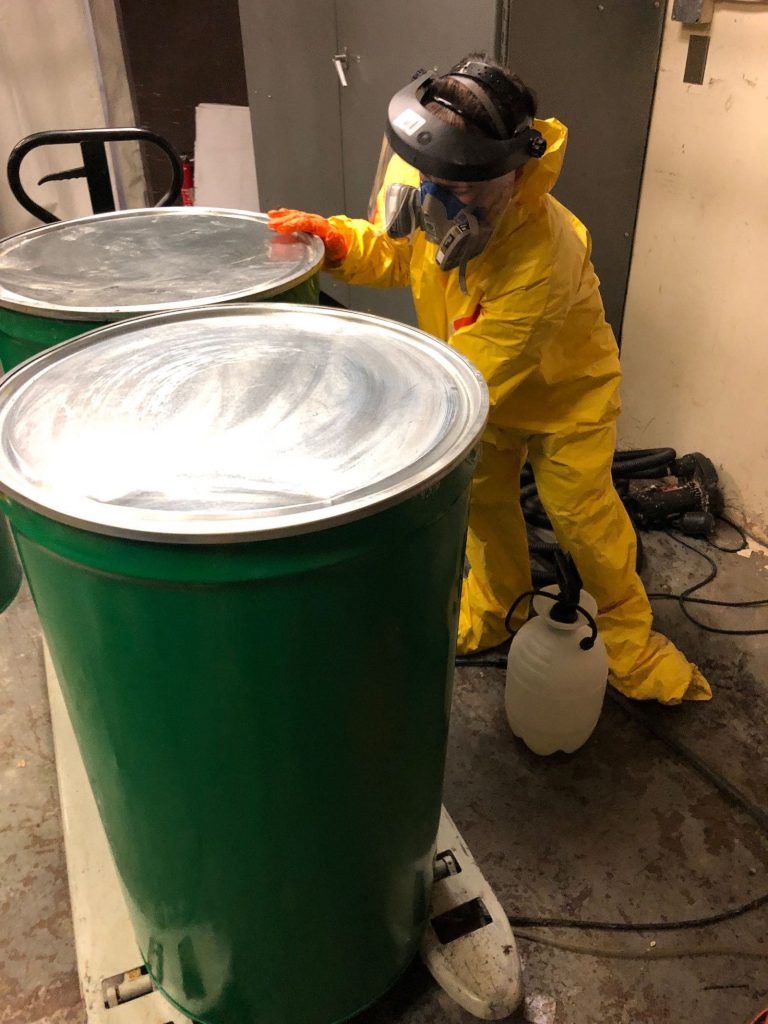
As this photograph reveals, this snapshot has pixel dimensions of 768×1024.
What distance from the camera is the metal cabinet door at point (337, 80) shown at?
188 centimetres

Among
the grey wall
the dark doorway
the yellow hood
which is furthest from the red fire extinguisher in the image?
the yellow hood

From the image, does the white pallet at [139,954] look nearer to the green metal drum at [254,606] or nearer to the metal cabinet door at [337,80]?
the green metal drum at [254,606]

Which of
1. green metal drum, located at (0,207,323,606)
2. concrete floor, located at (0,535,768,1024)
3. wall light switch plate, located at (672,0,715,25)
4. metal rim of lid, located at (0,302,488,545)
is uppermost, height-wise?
wall light switch plate, located at (672,0,715,25)

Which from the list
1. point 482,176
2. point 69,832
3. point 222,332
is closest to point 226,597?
point 222,332

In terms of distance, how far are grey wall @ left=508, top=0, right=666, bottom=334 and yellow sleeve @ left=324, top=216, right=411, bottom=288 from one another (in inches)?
20.9

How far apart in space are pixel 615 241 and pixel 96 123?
238 centimetres

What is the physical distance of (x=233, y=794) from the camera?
0.78m

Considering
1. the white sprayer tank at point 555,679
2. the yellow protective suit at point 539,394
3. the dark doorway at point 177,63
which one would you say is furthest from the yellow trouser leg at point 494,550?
the dark doorway at point 177,63

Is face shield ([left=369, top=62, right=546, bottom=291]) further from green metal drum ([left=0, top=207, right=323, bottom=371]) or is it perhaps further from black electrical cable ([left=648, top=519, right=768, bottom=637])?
black electrical cable ([left=648, top=519, right=768, bottom=637])

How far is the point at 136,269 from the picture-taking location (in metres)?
1.27

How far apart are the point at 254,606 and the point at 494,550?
1.15 metres

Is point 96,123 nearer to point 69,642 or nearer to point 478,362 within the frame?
point 478,362

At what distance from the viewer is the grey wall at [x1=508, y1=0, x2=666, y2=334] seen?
1.70m

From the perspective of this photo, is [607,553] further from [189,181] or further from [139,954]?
[189,181]
